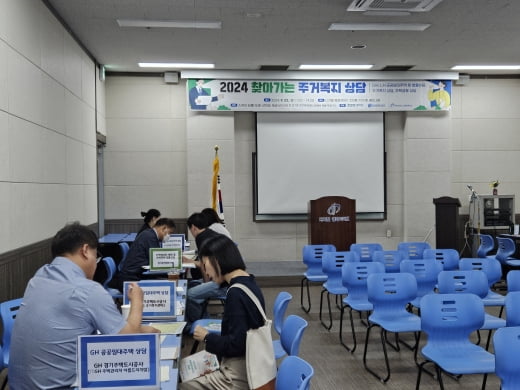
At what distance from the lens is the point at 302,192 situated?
10.3 m

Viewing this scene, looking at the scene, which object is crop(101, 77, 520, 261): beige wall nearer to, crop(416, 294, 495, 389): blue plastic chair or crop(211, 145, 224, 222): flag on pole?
crop(211, 145, 224, 222): flag on pole

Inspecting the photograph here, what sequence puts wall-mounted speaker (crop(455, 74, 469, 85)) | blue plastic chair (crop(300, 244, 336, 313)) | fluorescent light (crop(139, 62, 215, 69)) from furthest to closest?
wall-mounted speaker (crop(455, 74, 469, 85)) → fluorescent light (crop(139, 62, 215, 69)) → blue plastic chair (crop(300, 244, 336, 313))

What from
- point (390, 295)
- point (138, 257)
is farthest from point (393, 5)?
point (138, 257)

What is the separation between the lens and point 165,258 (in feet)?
15.2

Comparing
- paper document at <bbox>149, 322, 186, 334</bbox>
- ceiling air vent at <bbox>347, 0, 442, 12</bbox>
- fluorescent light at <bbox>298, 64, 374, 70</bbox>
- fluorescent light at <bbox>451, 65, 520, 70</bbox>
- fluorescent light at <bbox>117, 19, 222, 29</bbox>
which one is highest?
fluorescent light at <bbox>451, 65, 520, 70</bbox>

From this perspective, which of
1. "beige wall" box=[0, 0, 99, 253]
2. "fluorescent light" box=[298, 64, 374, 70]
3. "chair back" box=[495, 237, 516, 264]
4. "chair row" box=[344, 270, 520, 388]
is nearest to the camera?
"chair row" box=[344, 270, 520, 388]

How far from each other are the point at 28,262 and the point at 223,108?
220 inches

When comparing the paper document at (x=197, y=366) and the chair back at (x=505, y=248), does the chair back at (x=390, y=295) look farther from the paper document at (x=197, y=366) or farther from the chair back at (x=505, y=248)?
the chair back at (x=505, y=248)

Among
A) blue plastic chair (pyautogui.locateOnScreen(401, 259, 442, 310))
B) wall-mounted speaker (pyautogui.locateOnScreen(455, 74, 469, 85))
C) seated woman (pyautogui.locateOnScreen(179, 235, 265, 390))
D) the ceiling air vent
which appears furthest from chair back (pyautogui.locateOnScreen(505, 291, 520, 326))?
wall-mounted speaker (pyautogui.locateOnScreen(455, 74, 469, 85))

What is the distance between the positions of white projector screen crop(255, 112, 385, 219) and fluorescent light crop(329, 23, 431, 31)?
3218 mm

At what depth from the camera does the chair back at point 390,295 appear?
4.49 m

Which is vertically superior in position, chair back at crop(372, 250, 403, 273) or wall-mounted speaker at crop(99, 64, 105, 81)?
wall-mounted speaker at crop(99, 64, 105, 81)

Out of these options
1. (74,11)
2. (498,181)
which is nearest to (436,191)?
(498,181)

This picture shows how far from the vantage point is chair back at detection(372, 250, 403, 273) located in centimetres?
615
